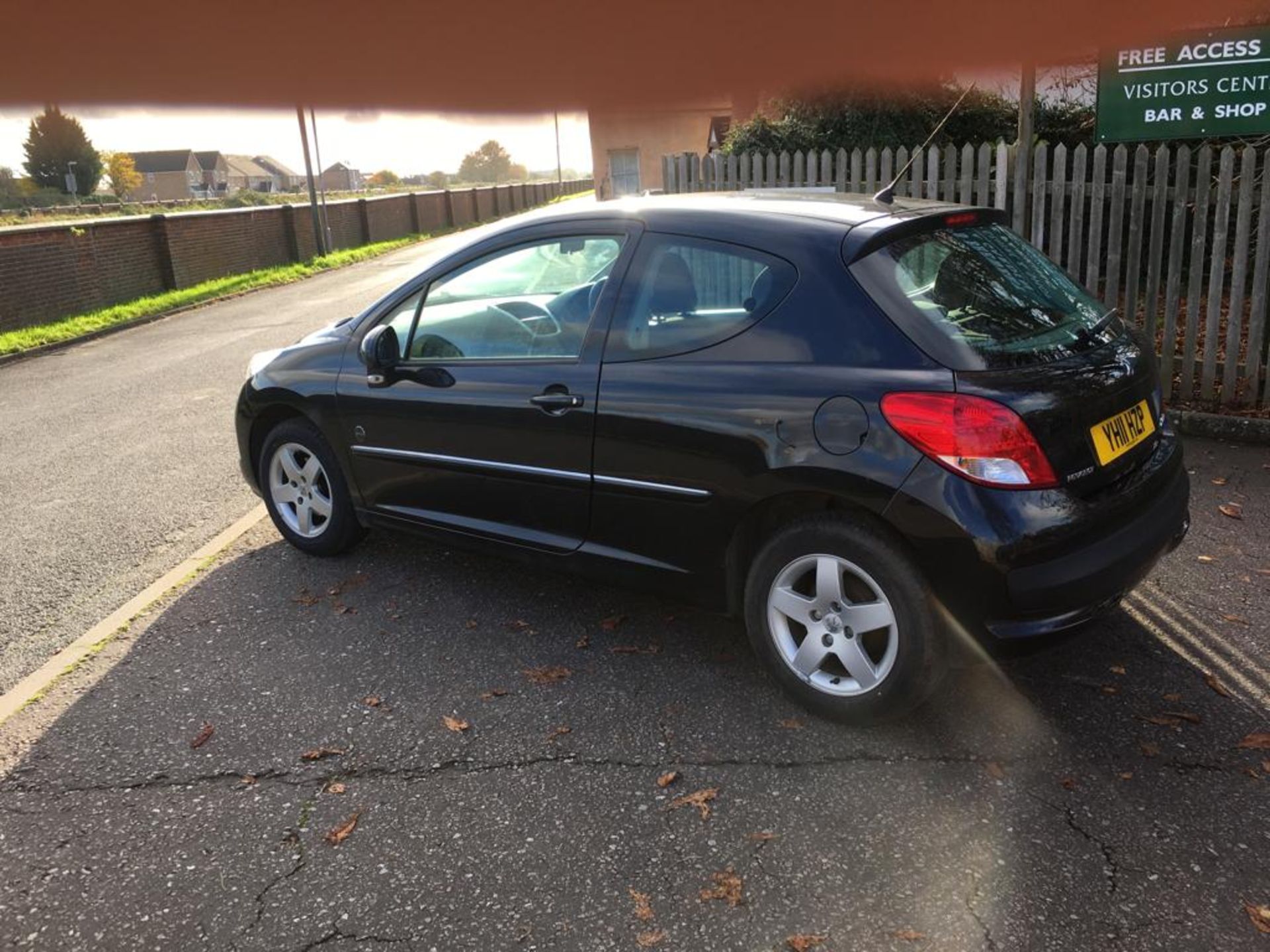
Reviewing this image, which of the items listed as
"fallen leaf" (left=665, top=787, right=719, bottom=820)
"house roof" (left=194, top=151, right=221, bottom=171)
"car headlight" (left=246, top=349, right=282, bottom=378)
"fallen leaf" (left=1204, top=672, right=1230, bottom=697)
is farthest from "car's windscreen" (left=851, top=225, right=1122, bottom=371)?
"car headlight" (left=246, top=349, right=282, bottom=378)

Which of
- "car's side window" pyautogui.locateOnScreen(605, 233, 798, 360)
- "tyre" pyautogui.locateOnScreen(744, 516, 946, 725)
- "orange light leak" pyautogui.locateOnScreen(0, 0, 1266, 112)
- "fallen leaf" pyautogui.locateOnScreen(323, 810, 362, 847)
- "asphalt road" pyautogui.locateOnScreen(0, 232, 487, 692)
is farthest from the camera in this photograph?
"asphalt road" pyautogui.locateOnScreen(0, 232, 487, 692)

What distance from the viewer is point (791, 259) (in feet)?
10.7

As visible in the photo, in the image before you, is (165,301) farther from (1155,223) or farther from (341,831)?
(341,831)

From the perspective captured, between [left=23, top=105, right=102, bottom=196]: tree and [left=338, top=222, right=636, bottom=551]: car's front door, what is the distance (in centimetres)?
299

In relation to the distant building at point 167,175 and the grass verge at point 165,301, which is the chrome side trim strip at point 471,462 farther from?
the grass verge at point 165,301

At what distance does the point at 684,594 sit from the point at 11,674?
265cm

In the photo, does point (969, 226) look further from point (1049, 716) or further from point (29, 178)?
Answer: point (29, 178)

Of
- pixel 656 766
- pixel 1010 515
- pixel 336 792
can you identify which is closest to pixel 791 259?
pixel 1010 515

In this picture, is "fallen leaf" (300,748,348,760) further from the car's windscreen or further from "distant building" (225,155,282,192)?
"distant building" (225,155,282,192)

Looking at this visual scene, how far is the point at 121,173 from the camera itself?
0.73 metres

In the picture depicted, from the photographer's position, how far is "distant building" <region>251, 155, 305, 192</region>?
0.79 meters

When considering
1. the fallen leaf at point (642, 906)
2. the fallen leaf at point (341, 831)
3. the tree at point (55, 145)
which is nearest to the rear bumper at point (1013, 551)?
the fallen leaf at point (642, 906)

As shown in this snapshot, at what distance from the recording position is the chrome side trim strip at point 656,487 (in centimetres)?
339

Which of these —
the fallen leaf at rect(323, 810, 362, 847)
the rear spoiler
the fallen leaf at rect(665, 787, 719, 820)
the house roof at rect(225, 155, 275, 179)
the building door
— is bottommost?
the fallen leaf at rect(665, 787, 719, 820)
